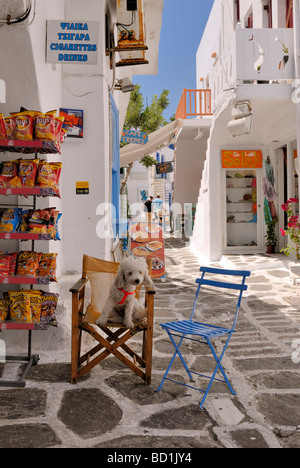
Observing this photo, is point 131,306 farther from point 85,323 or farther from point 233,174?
point 233,174

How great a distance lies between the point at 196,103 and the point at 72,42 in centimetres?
875

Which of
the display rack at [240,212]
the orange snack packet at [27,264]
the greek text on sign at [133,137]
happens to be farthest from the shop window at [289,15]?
the orange snack packet at [27,264]

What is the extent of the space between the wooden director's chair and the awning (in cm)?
799

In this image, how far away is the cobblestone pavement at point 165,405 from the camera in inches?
→ 100

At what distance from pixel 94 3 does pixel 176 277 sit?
16.5ft

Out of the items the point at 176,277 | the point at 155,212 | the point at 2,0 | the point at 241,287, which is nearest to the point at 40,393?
the point at 241,287

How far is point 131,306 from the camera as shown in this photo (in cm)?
348

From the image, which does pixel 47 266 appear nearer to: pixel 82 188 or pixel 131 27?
pixel 82 188

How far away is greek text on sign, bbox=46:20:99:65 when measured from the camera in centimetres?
396

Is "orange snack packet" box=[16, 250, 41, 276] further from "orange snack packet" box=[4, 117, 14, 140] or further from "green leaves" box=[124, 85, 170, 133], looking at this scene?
"green leaves" box=[124, 85, 170, 133]

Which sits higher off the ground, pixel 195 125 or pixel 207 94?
pixel 207 94

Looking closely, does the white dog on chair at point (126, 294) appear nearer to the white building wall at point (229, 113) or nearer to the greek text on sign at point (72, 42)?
the greek text on sign at point (72, 42)

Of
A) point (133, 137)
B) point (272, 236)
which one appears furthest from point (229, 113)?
point (272, 236)

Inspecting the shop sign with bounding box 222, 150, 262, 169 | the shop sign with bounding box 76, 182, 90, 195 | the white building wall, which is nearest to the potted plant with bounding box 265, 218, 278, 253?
the white building wall
